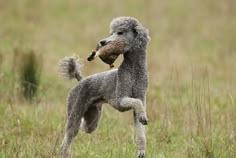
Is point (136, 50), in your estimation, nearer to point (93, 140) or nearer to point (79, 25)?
point (93, 140)

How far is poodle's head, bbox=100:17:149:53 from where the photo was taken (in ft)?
19.8

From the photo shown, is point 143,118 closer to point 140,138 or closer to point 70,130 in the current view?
point 140,138

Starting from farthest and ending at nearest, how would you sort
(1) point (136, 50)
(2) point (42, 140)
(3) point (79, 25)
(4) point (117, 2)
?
(4) point (117, 2) < (3) point (79, 25) < (2) point (42, 140) < (1) point (136, 50)

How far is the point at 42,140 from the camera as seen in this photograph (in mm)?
7711

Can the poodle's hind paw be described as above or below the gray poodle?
below

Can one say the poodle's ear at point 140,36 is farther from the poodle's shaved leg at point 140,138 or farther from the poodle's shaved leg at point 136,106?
the poodle's shaved leg at point 140,138

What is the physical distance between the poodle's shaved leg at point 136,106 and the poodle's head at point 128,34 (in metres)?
0.46

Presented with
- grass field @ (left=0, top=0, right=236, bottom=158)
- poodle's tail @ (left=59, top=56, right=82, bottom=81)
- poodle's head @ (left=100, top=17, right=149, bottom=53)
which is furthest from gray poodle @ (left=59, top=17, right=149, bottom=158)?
grass field @ (left=0, top=0, right=236, bottom=158)

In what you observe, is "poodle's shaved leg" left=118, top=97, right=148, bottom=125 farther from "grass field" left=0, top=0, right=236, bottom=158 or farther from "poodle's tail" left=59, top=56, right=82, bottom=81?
"grass field" left=0, top=0, right=236, bottom=158

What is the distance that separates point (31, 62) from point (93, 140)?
280 cm

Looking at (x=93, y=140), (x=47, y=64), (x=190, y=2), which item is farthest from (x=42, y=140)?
(x=190, y=2)

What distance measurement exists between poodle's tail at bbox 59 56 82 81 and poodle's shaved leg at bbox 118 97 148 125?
0.83 meters

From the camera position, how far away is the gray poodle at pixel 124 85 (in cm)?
597

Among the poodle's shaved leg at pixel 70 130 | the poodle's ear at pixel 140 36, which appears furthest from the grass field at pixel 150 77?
the poodle's ear at pixel 140 36
